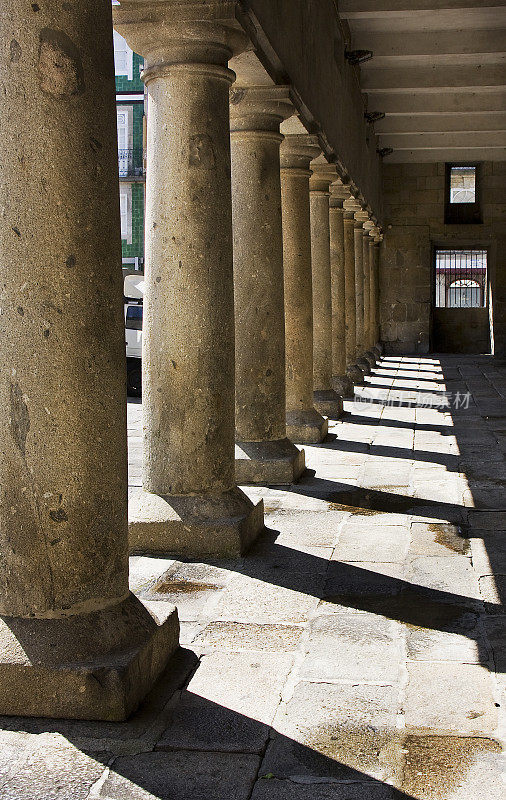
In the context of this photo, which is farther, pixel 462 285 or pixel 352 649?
pixel 462 285

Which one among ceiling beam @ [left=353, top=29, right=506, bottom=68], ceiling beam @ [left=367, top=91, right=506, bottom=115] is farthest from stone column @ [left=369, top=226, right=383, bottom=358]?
ceiling beam @ [left=353, top=29, right=506, bottom=68]

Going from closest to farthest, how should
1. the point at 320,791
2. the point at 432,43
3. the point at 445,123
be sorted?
1. the point at 320,791
2. the point at 432,43
3. the point at 445,123

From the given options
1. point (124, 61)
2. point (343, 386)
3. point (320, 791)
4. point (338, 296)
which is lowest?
point (320, 791)

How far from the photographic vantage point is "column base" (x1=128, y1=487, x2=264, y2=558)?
18.6ft

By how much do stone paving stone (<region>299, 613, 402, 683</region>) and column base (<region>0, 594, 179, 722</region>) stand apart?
75 cm

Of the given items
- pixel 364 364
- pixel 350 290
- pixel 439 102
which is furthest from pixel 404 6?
pixel 364 364

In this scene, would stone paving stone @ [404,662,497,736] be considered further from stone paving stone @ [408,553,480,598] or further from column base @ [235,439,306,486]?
column base @ [235,439,306,486]

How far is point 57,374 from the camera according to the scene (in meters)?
3.49

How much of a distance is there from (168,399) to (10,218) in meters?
2.37

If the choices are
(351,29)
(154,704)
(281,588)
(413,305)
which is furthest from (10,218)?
(413,305)

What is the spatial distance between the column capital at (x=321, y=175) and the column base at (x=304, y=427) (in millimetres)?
3181

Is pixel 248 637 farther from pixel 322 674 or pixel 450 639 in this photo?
pixel 450 639

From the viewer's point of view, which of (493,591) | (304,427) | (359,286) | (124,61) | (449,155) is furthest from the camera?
(124,61)

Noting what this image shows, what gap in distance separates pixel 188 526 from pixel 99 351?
2.27 m
